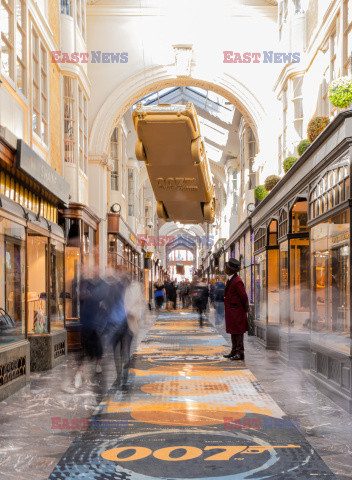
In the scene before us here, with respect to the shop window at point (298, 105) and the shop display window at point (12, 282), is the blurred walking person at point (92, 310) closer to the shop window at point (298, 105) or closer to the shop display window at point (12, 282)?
the shop display window at point (12, 282)

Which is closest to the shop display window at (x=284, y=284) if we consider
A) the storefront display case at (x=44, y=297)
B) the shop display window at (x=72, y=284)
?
the storefront display case at (x=44, y=297)

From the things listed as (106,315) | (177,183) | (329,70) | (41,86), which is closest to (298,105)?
(329,70)

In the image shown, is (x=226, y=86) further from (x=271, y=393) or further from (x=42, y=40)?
(x=271, y=393)

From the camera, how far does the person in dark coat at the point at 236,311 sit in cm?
1013

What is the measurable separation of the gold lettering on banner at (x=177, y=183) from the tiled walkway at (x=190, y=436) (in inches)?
283

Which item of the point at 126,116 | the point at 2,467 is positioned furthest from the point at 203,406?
the point at 126,116

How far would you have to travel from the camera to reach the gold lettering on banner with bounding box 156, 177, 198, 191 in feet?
48.8

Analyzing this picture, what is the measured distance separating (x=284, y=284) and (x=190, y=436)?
21.5 ft

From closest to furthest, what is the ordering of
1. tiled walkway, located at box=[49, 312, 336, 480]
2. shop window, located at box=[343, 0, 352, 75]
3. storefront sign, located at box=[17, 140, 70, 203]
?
tiled walkway, located at box=[49, 312, 336, 480], storefront sign, located at box=[17, 140, 70, 203], shop window, located at box=[343, 0, 352, 75]

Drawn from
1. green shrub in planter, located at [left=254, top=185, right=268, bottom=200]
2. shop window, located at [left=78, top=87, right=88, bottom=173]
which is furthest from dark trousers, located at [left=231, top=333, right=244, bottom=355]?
shop window, located at [left=78, top=87, right=88, bottom=173]

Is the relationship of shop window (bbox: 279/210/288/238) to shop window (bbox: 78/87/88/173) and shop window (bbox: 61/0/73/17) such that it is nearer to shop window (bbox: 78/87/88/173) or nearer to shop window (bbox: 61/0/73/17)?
shop window (bbox: 78/87/88/173)

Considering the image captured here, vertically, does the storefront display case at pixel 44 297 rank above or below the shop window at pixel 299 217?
below

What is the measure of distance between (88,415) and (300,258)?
18.5ft

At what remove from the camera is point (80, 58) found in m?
15.3
